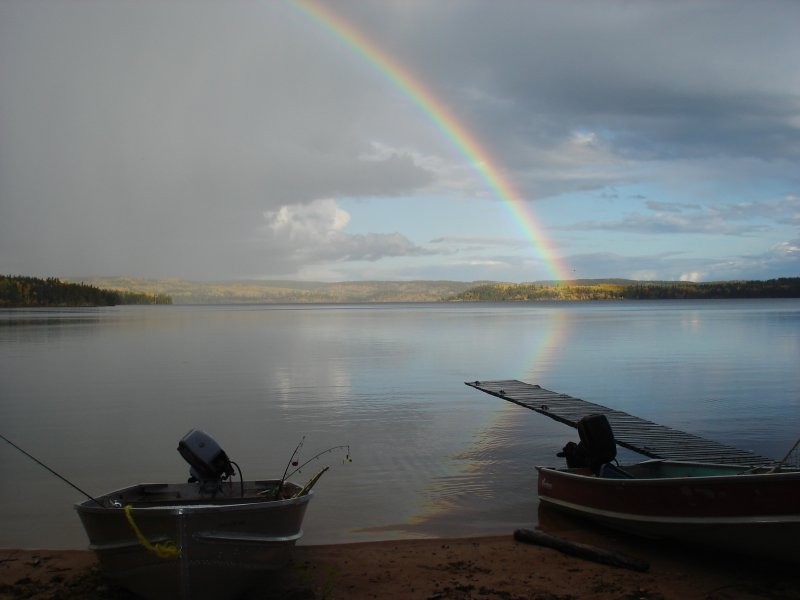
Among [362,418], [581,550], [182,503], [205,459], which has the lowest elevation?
[362,418]

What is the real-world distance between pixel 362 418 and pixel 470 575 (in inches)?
496

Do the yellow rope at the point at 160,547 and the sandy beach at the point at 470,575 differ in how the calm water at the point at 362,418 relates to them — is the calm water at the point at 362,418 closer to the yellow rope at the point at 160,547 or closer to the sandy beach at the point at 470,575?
the sandy beach at the point at 470,575

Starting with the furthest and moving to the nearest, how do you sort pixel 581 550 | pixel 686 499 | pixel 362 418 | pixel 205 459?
pixel 362 418 < pixel 205 459 < pixel 581 550 < pixel 686 499

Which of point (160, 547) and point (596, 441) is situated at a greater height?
point (596, 441)

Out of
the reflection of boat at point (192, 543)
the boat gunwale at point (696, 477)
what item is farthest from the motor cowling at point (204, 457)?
the boat gunwale at point (696, 477)

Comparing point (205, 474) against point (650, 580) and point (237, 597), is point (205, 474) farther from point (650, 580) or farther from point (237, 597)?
point (650, 580)

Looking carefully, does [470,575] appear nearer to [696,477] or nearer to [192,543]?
[696,477]

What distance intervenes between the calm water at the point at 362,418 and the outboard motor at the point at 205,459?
199 centimetres

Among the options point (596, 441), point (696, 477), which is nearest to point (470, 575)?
point (696, 477)

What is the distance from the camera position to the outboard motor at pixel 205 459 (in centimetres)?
979

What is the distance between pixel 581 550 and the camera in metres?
9.58

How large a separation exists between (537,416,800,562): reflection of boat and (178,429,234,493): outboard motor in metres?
5.20

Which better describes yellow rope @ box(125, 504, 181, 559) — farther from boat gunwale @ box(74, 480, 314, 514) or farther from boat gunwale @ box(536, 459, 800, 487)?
boat gunwale @ box(536, 459, 800, 487)

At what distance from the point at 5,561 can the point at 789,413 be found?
2085 centimetres
